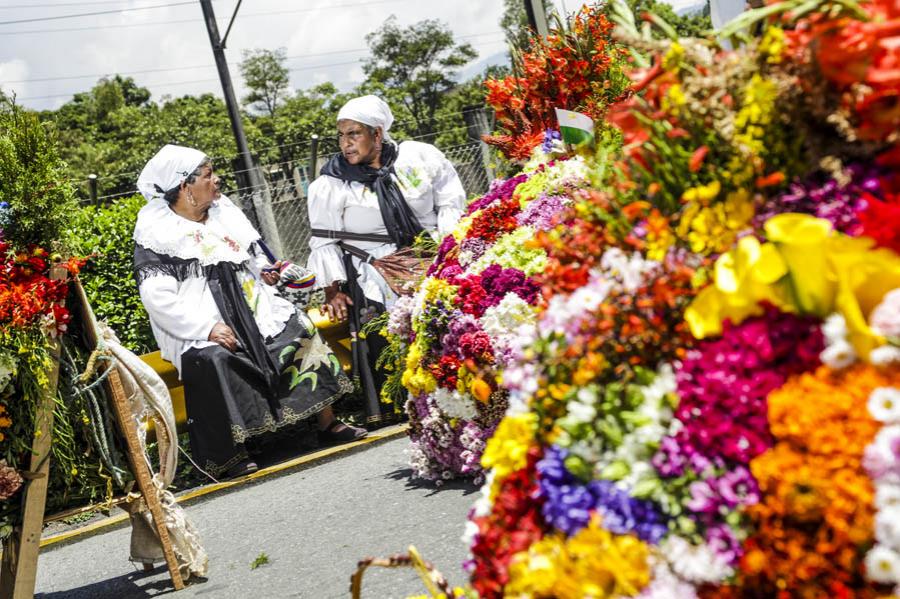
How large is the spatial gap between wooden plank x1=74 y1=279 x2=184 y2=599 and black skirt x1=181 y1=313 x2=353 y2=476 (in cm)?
211

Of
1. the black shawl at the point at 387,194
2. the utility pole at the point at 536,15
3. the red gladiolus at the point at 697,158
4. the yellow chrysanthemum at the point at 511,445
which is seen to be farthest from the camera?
the utility pole at the point at 536,15

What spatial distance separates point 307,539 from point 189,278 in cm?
265

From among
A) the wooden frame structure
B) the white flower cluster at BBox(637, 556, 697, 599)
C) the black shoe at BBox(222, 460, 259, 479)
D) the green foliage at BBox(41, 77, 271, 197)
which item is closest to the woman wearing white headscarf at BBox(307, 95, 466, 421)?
the black shoe at BBox(222, 460, 259, 479)

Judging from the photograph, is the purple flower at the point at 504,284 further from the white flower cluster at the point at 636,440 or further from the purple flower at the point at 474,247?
the white flower cluster at the point at 636,440

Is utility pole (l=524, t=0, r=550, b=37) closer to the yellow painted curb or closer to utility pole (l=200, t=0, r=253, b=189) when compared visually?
the yellow painted curb

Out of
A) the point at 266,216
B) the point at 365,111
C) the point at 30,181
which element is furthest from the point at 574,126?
the point at 266,216

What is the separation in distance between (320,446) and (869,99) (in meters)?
6.60

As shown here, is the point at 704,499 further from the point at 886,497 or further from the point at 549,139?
the point at 549,139

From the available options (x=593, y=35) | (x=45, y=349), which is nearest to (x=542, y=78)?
(x=593, y=35)

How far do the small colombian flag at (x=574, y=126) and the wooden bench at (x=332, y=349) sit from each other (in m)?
3.32

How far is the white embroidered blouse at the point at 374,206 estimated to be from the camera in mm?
7664

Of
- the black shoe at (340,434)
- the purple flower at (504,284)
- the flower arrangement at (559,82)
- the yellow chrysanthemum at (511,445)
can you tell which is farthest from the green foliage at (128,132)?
the yellow chrysanthemum at (511,445)

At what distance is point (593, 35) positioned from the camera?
6.07 meters

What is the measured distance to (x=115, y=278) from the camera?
28.0ft
